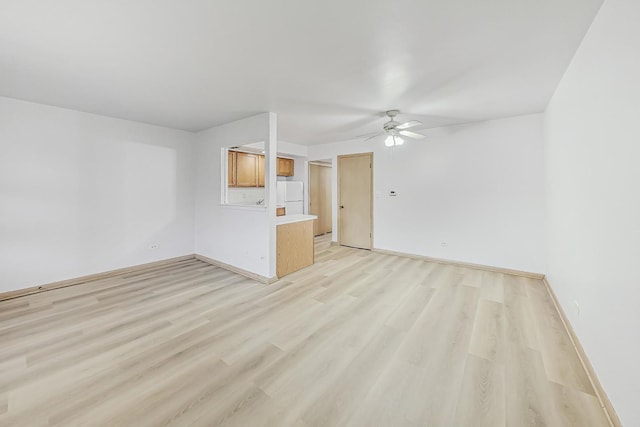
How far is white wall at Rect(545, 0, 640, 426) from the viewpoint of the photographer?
1.26 m

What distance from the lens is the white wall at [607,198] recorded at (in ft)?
4.15

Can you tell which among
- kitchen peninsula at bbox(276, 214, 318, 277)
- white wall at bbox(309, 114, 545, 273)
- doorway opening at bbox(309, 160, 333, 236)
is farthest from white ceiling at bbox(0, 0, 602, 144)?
doorway opening at bbox(309, 160, 333, 236)

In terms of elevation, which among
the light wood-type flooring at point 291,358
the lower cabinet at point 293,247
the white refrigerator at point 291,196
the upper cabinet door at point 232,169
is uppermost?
the upper cabinet door at point 232,169

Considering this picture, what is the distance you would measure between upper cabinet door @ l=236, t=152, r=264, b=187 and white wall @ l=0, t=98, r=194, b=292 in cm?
101

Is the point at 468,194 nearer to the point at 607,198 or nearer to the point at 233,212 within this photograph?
the point at 607,198

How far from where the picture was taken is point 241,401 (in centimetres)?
161

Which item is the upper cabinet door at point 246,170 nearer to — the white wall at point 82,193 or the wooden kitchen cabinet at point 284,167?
the wooden kitchen cabinet at point 284,167

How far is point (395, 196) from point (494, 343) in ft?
10.7

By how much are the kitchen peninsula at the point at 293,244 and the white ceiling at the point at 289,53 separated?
1768 mm

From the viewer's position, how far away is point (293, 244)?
4176mm

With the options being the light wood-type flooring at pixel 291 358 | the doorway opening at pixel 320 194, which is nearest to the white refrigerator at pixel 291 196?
the doorway opening at pixel 320 194

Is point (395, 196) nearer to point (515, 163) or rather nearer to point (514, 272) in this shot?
point (515, 163)

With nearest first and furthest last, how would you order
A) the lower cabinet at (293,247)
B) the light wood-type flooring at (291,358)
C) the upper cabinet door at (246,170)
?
the light wood-type flooring at (291,358) < the lower cabinet at (293,247) < the upper cabinet door at (246,170)

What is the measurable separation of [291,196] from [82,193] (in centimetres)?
398
